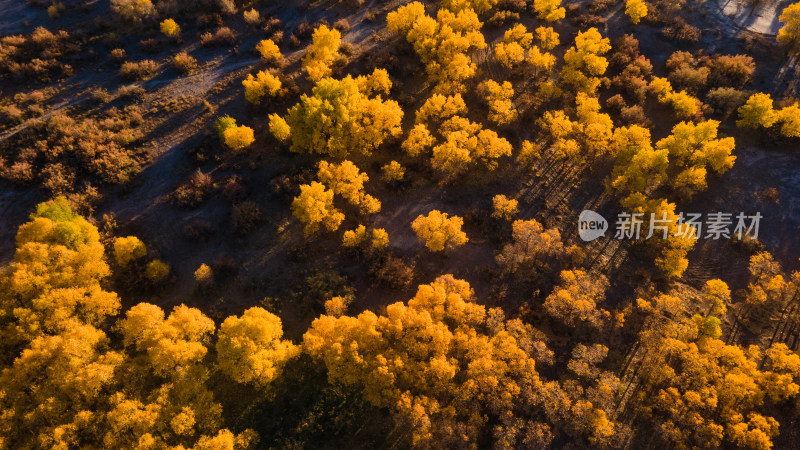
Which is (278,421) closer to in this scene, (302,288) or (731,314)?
(302,288)

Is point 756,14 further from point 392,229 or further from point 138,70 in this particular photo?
point 138,70

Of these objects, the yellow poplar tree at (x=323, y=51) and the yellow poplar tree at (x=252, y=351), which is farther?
the yellow poplar tree at (x=323, y=51)

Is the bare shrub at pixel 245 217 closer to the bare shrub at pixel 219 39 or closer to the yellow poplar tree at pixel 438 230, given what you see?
the yellow poplar tree at pixel 438 230

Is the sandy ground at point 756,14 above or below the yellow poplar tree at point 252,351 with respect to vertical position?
above

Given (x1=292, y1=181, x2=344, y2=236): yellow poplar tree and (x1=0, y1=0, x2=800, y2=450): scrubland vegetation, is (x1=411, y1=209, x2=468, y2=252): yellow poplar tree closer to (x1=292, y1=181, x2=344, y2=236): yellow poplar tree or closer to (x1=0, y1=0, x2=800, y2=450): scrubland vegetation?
(x1=0, y1=0, x2=800, y2=450): scrubland vegetation

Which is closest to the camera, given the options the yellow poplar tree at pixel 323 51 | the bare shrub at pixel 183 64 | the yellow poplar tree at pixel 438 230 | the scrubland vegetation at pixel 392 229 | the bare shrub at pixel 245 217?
the scrubland vegetation at pixel 392 229

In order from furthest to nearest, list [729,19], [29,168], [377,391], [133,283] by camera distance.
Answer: [729,19]
[29,168]
[133,283]
[377,391]

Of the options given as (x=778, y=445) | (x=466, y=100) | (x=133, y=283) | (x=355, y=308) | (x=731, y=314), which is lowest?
(x=778, y=445)

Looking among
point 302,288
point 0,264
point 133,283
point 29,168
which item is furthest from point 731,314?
point 29,168

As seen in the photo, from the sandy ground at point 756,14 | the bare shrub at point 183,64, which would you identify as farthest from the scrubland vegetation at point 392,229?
the bare shrub at point 183,64

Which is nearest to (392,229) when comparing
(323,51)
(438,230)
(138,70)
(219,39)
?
(438,230)
